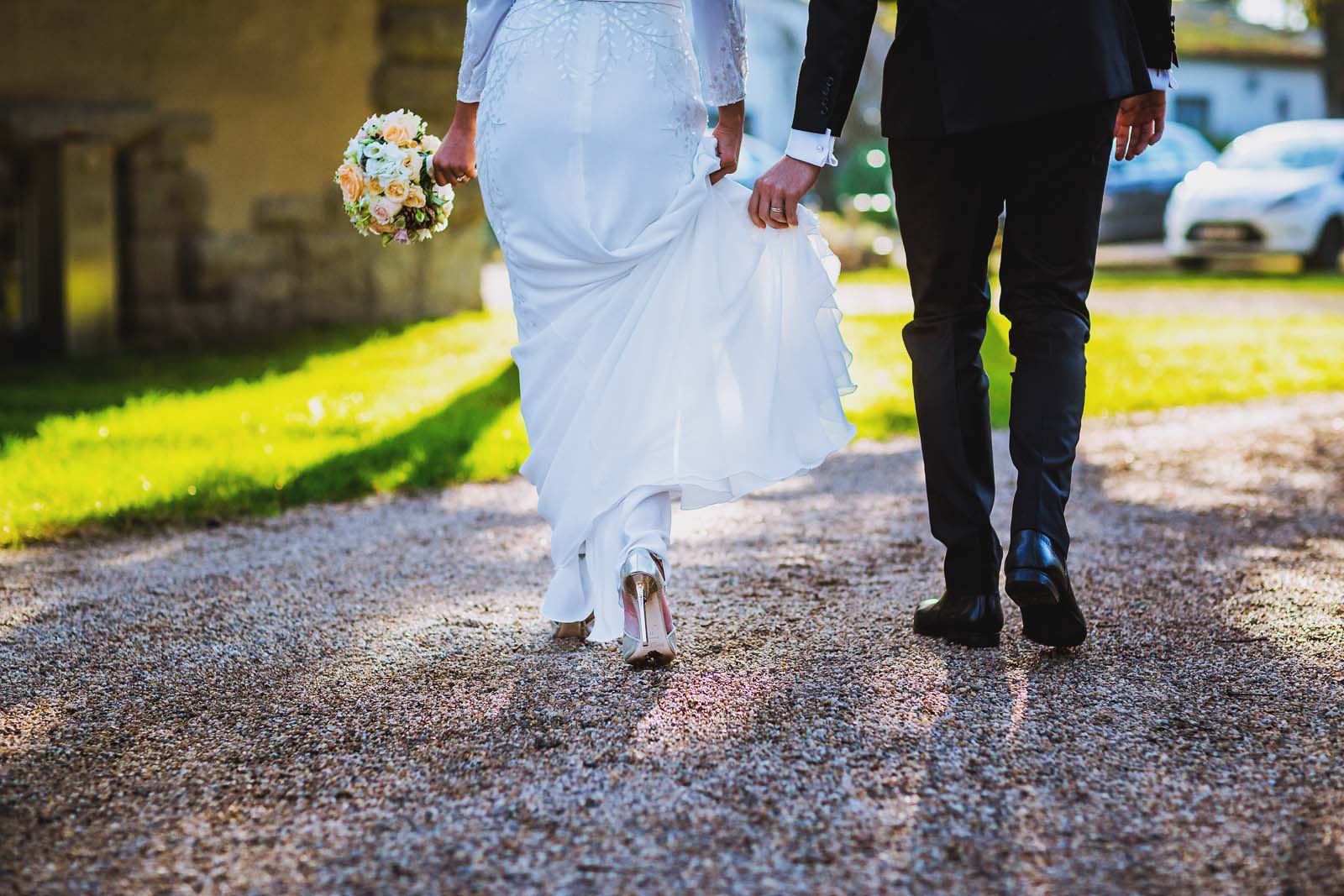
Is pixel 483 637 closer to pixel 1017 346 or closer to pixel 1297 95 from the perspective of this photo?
pixel 1017 346

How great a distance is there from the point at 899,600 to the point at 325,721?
1442 mm

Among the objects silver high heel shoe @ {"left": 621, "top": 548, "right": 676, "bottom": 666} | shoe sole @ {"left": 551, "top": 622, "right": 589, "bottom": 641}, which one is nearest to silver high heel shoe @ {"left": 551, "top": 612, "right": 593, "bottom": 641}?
shoe sole @ {"left": 551, "top": 622, "right": 589, "bottom": 641}

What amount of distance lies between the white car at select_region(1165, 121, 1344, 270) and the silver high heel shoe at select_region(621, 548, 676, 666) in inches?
523

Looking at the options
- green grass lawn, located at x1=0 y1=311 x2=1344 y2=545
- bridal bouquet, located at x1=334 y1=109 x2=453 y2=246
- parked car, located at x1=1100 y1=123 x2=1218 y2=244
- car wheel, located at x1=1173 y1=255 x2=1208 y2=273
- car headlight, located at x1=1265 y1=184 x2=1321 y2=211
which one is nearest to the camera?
bridal bouquet, located at x1=334 y1=109 x2=453 y2=246

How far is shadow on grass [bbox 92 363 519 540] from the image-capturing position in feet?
14.9

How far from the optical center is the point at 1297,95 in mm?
40781

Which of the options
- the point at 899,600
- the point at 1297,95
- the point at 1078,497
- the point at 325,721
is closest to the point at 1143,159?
the point at 1078,497

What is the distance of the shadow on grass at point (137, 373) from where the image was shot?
6324mm

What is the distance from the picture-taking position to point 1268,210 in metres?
14.6

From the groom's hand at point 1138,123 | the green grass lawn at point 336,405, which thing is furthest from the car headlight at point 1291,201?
the groom's hand at point 1138,123

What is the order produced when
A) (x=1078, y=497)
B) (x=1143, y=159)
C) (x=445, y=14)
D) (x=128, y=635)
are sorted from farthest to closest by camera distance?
(x=1143, y=159)
(x=445, y=14)
(x=1078, y=497)
(x=128, y=635)

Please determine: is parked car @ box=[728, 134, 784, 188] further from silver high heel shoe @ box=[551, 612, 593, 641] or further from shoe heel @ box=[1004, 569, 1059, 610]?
shoe heel @ box=[1004, 569, 1059, 610]

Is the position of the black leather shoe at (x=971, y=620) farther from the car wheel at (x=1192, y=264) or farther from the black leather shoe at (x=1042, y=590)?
the car wheel at (x=1192, y=264)

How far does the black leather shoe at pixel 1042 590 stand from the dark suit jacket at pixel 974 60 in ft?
2.70
